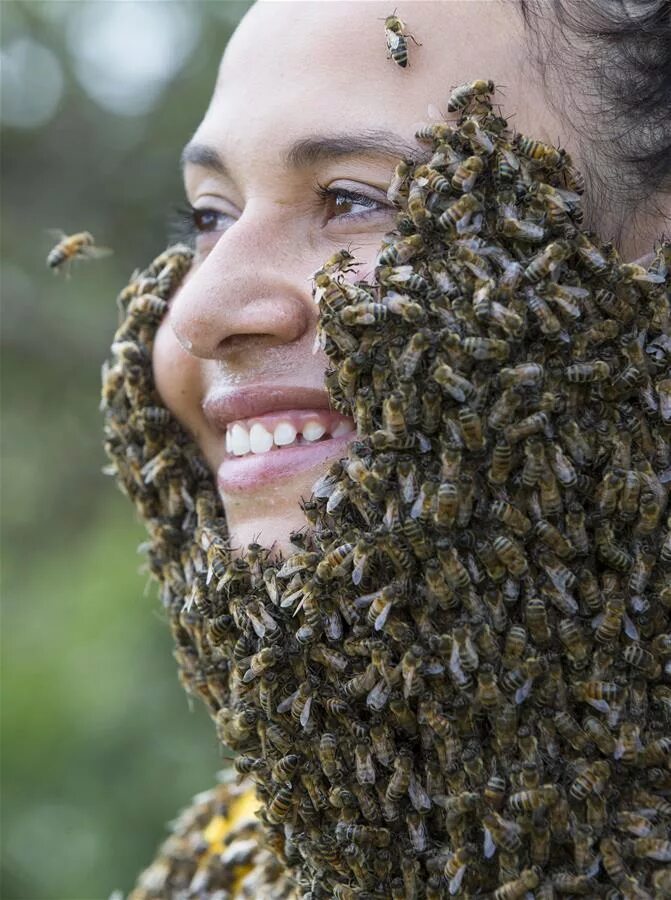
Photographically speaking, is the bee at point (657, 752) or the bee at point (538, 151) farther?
the bee at point (538, 151)

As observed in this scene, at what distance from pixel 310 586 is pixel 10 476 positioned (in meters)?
10.7

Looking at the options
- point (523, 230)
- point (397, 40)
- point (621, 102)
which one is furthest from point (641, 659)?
point (397, 40)

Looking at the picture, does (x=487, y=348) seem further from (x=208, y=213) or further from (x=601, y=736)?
(x=208, y=213)

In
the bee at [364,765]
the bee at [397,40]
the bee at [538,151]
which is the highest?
the bee at [397,40]

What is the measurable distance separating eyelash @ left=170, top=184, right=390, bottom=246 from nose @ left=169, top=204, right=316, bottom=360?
15cm

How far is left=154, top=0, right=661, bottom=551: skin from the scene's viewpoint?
2504mm

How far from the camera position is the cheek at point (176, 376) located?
3.00 metres

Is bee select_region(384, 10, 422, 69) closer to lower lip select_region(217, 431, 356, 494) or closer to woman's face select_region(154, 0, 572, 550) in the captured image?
woman's face select_region(154, 0, 572, 550)

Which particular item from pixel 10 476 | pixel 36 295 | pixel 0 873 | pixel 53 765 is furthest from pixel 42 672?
pixel 36 295

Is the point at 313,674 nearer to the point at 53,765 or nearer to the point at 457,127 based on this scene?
the point at 457,127

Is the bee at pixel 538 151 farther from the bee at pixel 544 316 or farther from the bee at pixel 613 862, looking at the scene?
the bee at pixel 613 862

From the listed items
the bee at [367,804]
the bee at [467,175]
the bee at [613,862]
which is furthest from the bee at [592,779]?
the bee at [467,175]

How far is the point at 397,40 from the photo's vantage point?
248 centimetres

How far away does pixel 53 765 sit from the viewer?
8.12 meters
